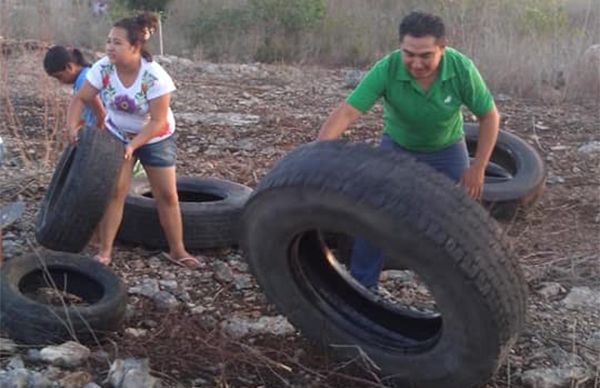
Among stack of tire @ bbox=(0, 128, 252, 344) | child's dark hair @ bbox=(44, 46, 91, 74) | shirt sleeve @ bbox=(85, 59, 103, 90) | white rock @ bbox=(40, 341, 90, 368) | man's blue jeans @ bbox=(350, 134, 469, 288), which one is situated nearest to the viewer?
white rock @ bbox=(40, 341, 90, 368)

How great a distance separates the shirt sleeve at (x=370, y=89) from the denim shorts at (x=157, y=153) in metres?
1.46

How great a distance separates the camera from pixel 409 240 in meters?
4.02

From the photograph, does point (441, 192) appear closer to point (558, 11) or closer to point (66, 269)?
point (66, 269)

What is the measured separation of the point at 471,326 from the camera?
4.11 meters

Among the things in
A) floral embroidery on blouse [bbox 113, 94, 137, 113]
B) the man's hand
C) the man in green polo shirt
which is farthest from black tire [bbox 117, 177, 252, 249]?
the man's hand

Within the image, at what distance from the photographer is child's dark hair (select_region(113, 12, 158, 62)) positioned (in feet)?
18.5

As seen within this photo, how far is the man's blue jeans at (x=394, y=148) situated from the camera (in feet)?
17.1

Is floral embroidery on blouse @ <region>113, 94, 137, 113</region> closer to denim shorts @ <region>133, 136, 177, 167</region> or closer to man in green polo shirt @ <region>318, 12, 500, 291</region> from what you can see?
denim shorts @ <region>133, 136, 177, 167</region>

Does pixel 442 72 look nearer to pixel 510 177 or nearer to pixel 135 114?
pixel 135 114

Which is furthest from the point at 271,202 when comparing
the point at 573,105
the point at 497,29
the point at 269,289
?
the point at 497,29

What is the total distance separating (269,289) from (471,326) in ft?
3.50

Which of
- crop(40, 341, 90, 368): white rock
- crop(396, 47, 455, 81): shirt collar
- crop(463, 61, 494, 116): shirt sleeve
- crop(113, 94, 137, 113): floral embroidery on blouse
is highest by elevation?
crop(396, 47, 455, 81): shirt collar

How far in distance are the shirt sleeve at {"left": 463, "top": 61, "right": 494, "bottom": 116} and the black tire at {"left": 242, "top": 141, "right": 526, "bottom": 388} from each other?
900 millimetres

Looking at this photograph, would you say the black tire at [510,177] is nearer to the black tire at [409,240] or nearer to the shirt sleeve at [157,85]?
the shirt sleeve at [157,85]
